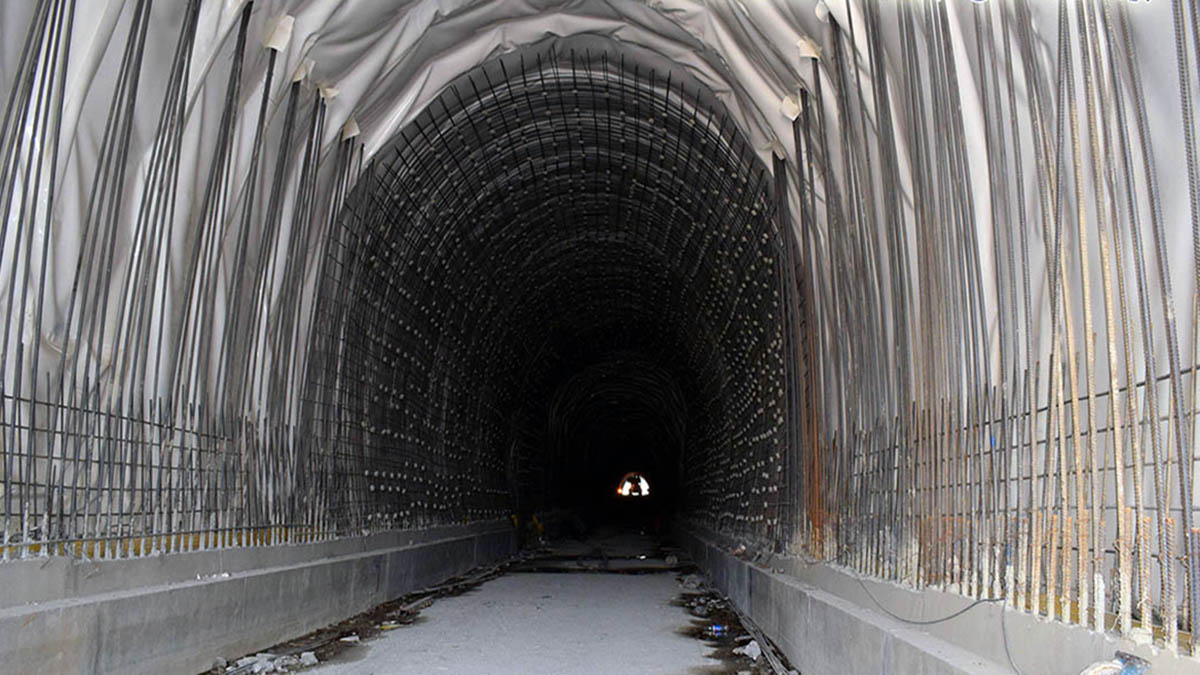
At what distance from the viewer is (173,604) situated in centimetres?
655

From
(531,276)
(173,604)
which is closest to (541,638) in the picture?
(173,604)

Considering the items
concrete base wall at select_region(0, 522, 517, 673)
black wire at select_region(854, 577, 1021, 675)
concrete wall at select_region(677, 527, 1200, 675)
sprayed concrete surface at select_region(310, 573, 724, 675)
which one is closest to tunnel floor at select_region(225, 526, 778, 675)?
sprayed concrete surface at select_region(310, 573, 724, 675)

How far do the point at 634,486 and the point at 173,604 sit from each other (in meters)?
40.4

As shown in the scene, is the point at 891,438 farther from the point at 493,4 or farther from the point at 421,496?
the point at 421,496

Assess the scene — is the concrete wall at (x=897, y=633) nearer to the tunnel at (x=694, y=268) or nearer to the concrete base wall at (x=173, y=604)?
the tunnel at (x=694, y=268)

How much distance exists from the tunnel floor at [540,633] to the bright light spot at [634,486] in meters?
29.9

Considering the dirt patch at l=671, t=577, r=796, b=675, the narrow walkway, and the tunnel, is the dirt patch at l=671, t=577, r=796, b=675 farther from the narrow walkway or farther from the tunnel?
the tunnel

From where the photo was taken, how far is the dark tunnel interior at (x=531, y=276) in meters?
11.2

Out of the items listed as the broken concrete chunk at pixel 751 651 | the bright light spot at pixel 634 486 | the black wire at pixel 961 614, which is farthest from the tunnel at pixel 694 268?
the bright light spot at pixel 634 486

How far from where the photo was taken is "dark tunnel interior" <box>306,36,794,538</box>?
11.2m

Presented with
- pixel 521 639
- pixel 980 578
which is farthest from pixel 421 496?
pixel 980 578

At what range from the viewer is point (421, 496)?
49.3ft

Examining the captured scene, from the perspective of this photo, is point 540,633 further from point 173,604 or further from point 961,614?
point 961,614

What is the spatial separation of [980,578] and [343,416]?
26.1 feet
